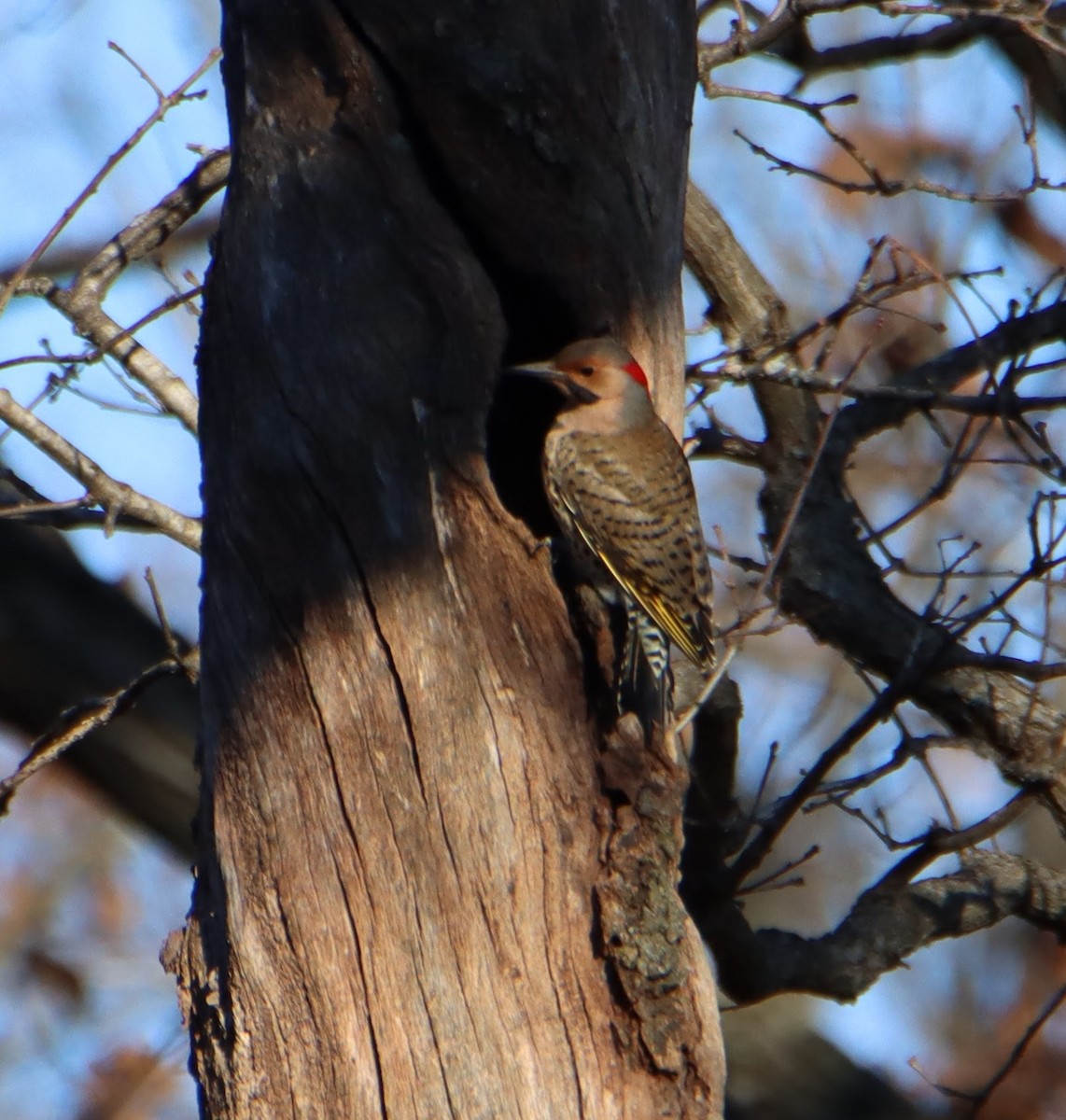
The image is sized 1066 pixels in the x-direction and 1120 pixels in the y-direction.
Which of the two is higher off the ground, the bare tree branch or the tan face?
the tan face

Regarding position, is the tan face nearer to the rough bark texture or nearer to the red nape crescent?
the red nape crescent

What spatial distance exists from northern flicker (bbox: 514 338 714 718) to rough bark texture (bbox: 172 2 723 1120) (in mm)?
318

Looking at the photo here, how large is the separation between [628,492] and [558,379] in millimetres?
606

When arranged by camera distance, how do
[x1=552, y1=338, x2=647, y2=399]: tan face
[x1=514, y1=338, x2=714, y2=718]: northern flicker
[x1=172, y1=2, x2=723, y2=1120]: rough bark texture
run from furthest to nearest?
[x1=514, y1=338, x2=714, y2=718]: northern flicker < [x1=552, y1=338, x2=647, y2=399]: tan face < [x1=172, y1=2, x2=723, y2=1120]: rough bark texture

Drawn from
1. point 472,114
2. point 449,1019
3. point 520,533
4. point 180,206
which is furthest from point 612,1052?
point 180,206

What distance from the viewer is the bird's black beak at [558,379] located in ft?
13.0

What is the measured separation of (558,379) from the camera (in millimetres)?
3988

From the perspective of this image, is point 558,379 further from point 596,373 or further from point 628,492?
point 628,492

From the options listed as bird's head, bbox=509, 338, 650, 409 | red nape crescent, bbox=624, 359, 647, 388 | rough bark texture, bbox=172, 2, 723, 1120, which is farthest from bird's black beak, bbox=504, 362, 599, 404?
rough bark texture, bbox=172, 2, 723, 1120

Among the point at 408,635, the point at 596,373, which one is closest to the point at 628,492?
the point at 596,373

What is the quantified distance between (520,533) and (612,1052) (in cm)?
111

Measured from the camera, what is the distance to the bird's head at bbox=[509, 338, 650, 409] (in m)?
3.82

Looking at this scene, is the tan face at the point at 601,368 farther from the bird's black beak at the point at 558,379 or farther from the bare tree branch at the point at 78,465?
the bare tree branch at the point at 78,465

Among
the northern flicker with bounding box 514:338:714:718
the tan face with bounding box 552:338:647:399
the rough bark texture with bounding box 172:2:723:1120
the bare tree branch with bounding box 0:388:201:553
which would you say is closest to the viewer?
the rough bark texture with bounding box 172:2:723:1120
